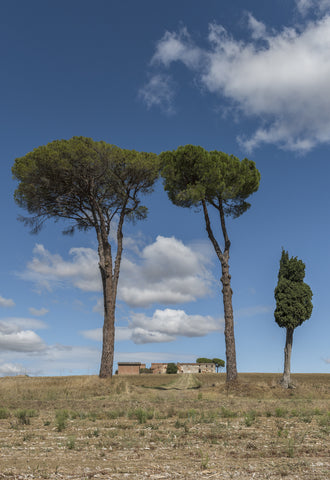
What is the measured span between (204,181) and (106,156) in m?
6.12

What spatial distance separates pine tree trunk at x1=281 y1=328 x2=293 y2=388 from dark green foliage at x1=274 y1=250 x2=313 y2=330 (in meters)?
0.56

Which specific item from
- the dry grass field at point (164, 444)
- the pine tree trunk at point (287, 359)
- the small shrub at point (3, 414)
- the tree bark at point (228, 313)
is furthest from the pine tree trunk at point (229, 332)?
the small shrub at point (3, 414)

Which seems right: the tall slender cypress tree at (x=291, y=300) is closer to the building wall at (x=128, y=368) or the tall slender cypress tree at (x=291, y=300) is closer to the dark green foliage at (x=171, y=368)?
the building wall at (x=128, y=368)

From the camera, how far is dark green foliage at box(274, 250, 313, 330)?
2591 cm

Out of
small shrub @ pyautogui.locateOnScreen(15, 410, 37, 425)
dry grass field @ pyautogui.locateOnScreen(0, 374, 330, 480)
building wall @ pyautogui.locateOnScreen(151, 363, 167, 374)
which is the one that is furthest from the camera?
building wall @ pyautogui.locateOnScreen(151, 363, 167, 374)

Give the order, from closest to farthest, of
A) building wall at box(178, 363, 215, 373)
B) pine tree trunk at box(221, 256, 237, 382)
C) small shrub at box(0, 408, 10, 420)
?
1. small shrub at box(0, 408, 10, 420)
2. pine tree trunk at box(221, 256, 237, 382)
3. building wall at box(178, 363, 215, 373)

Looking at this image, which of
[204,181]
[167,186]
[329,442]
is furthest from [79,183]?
[329,442]

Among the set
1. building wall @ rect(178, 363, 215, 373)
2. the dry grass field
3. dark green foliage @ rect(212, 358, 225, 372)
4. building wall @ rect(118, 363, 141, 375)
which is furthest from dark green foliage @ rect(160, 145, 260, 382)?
dark green foliage @ rect(212, 358, 225, 372)

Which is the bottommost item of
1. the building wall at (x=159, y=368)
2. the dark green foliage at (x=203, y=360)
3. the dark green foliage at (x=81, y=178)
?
the building wall at (x=159, y=368)

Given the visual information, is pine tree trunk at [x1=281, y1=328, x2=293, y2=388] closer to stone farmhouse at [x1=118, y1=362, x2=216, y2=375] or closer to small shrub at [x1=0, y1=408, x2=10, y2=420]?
small shrub at [x1=0, y1=408, x2=10, y2=420]

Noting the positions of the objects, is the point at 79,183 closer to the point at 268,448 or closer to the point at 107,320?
the point at 107,320

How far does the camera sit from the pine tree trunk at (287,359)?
80.3 ft

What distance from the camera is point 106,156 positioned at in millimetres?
24656

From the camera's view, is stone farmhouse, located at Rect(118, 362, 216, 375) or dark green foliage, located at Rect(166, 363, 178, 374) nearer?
stone farmhouse, located at Rect(118, 362, 216, 375)
